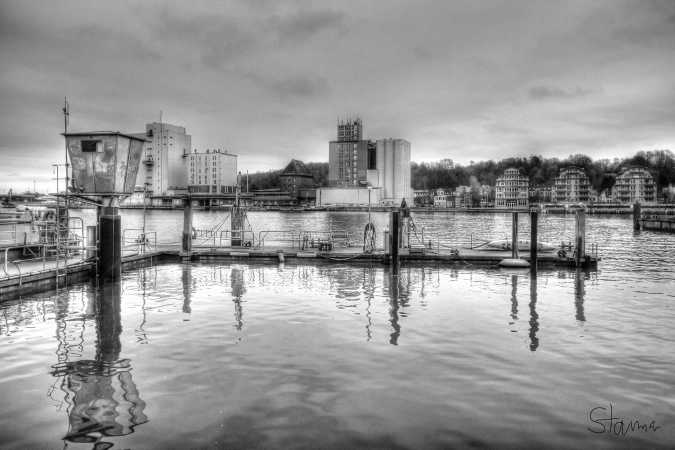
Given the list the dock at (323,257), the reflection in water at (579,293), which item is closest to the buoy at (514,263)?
the dock at (323,257)

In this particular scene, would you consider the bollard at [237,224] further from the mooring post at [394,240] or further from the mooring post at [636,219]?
the mooring post at [636,219]

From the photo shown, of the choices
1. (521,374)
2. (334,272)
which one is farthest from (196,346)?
(334,272)

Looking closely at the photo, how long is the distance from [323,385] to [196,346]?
4.60m

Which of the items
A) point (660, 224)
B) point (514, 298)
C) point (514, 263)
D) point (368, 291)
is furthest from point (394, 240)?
point (660, 224)

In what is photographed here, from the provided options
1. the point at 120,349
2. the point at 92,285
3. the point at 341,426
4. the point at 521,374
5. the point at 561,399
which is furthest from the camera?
the point at 92,285

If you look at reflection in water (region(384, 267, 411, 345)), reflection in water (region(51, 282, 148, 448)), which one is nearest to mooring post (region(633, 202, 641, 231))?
reflection in water (region(384, 267, 411, 345))

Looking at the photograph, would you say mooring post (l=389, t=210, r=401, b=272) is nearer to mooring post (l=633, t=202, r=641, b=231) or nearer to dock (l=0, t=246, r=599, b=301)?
dock (l=0, t=246, r=599, b=301)

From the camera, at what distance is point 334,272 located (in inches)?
1187

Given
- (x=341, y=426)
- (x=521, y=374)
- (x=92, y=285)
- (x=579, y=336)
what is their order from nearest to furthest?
(x=341, y=426), (x=521, y=374), (x=579, y=336), (x=92, y=285)

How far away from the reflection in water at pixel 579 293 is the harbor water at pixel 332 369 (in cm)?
25

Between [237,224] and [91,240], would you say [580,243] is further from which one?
[91,240]

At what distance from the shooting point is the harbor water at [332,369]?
8855 millimetres

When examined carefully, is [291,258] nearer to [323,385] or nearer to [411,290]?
[411,290]

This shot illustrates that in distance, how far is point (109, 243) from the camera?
23297 millimetres
